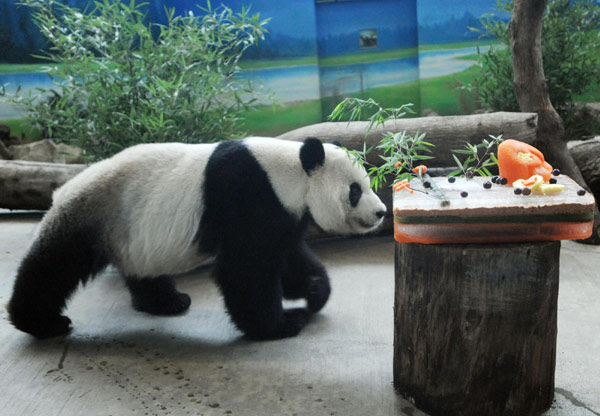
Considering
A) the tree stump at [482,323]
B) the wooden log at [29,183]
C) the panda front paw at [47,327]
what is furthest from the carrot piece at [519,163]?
the wooden log at [29,183]

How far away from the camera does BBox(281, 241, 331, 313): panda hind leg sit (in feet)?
10.7

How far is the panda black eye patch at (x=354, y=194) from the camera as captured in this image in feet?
9.66

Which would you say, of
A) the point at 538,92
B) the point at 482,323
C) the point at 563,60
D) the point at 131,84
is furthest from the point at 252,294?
the point at 563,60

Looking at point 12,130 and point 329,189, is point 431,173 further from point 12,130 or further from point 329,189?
point 12,130

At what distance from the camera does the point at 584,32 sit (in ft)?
17.4

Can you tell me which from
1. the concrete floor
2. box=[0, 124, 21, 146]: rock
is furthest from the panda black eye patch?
box=[0, 124, 21, 146]: rock

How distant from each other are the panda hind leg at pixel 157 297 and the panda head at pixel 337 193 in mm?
1023

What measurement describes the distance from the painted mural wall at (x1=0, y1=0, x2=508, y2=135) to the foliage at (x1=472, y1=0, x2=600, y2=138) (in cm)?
98

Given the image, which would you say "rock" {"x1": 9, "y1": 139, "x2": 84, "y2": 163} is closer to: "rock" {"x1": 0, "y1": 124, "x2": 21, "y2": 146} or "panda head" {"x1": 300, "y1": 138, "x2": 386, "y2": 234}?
"rock" {"x1": 0, "y1": 124, "x2": 21, "y2": 146}

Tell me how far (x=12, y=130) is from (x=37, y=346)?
17.2ft

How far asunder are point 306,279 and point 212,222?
713mm

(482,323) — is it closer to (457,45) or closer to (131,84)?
(131,84)

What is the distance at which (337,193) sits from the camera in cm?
290

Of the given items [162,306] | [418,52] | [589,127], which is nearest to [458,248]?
[162,306]
